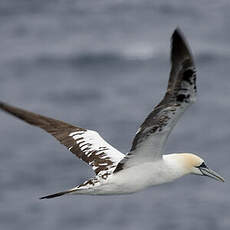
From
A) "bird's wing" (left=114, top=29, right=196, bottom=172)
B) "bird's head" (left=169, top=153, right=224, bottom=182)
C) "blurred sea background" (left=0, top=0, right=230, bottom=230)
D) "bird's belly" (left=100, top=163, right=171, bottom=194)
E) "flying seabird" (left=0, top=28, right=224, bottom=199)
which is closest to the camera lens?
"bird's wing" (left=114, top=29, right=196, bottom=172)

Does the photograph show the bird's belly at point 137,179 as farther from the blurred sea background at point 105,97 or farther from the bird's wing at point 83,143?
the blurred sea background at point 105,97

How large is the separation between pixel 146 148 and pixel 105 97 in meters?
23.1

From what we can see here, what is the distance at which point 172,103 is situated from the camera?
46.5 ft

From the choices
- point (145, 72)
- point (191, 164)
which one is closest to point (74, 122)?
point (145, 72)

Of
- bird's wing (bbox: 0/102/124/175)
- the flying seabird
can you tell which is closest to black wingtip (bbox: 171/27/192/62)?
the flying seabird

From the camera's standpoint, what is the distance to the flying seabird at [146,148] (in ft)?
45.7

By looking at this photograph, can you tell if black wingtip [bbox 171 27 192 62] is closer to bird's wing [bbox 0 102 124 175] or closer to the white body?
the white body

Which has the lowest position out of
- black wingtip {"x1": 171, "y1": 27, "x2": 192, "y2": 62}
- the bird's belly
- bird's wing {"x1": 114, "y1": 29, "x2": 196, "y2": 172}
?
the bird's belly

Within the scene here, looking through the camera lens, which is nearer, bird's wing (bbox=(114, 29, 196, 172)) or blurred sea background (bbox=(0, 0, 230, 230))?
bird's wing (bbox=(114, 29, 196, 172))

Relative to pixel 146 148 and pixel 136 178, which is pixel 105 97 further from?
pixel 146 148

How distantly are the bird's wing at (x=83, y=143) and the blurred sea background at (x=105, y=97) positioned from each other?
14791mm

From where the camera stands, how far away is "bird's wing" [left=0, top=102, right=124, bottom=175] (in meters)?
16.8

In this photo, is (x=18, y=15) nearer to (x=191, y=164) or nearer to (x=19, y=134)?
(x=19, y=134)

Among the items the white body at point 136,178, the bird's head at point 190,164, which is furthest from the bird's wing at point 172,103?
the bird's head at point 190,164
